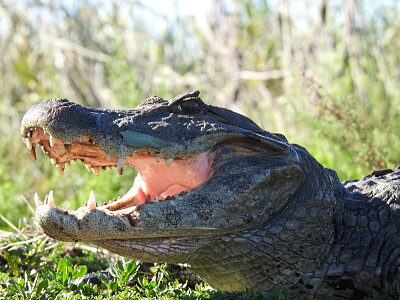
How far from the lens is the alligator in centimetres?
254

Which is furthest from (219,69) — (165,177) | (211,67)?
(165,177)

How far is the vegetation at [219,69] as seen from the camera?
5883mm

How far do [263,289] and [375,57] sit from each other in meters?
6.43

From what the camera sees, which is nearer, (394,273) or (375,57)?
(394,273)

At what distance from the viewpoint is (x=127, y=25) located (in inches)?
401

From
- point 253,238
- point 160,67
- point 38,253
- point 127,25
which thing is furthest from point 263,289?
point 127,25

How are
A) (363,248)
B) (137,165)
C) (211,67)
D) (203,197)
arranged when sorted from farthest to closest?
(211,67), (137,165), (363,248), (203,197)

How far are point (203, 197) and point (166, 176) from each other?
57cm

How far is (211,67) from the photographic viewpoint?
1011cm

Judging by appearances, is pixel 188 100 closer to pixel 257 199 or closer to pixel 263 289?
pixel 257 199

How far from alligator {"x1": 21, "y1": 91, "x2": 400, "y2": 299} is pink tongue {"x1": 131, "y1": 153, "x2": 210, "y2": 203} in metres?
0.01

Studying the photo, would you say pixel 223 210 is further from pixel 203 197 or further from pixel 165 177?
pixel 165 177

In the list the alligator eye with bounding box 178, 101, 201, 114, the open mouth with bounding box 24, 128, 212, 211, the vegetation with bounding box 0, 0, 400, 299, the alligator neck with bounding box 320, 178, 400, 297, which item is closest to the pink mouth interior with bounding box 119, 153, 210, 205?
the open mouth with bounding box 24, 128, 212, 211

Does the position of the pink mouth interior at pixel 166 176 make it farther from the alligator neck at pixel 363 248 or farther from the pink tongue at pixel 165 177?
the alligator neck at pixel 363 248
